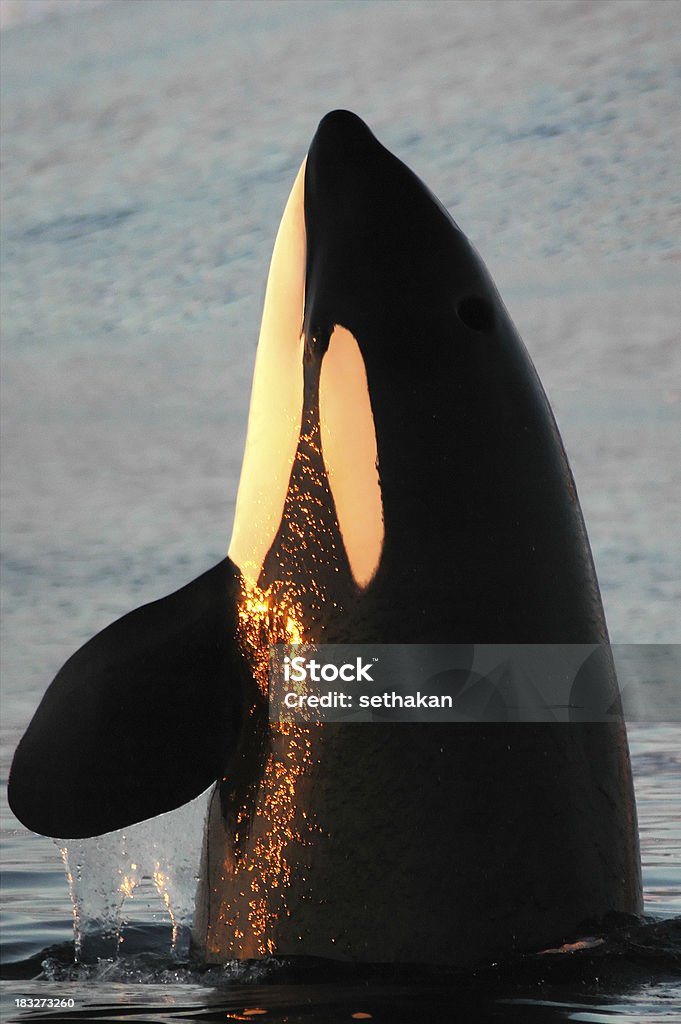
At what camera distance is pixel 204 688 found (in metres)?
7.42

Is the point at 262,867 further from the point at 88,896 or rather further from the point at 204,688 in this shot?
the point at 88,896

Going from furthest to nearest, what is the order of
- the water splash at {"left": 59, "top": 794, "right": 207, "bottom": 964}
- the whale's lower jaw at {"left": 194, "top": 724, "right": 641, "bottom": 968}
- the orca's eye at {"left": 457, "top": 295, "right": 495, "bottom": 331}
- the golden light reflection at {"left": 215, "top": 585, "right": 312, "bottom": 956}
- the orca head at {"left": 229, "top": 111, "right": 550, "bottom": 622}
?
the water splash at {"left": 59, "top": 794, "right": 207, "bottom": 964}
the orca's eye at {"left": 457, "top": 295, "right": 495, "bottom": 331}
the orca head at {"left": 229, "top": 111, "right": 550, "bottom": 622}
the golden light reflection at {"left": 215, "top": 585, "right": 312, "bottom": 956}
the whale's lower jaw at {"left": 194, "top": 724, "right": 641, "bottom": 968}

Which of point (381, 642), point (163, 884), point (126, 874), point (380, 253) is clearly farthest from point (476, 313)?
point (126, 874)

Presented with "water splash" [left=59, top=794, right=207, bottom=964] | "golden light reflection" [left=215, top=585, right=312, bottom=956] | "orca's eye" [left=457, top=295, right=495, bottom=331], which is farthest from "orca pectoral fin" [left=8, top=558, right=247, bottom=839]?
"orca's eye" [left=457, top=295, right=495, bottom=331]

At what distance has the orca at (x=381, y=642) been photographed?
22.8 ft

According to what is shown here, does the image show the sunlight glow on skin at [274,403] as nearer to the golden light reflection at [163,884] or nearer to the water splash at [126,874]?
the water splash at [126,874]

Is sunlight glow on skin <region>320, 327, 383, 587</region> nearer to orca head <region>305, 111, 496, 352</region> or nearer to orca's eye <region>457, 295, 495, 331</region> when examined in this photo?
orca head <region>305, 111, 496, 352</region>

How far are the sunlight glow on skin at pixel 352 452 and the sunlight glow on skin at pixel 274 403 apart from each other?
0.76ft

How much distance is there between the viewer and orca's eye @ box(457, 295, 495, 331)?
7.62 metres

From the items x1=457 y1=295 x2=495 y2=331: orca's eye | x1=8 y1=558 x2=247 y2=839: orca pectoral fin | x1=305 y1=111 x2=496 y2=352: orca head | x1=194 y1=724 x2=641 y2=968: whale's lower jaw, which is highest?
x1=305 y1=111 x2=496 y2=352: orca head

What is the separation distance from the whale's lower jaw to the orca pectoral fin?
1.34 feet

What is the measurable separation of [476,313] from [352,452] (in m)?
0.90

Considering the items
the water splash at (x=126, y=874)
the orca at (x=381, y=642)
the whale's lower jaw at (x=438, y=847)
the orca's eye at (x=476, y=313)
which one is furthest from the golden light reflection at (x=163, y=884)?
the orca's eye at (x=476, y=313)

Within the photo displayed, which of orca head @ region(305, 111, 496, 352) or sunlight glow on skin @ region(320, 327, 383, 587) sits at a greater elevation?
orca head @ region(305, 111, 496, 352)
